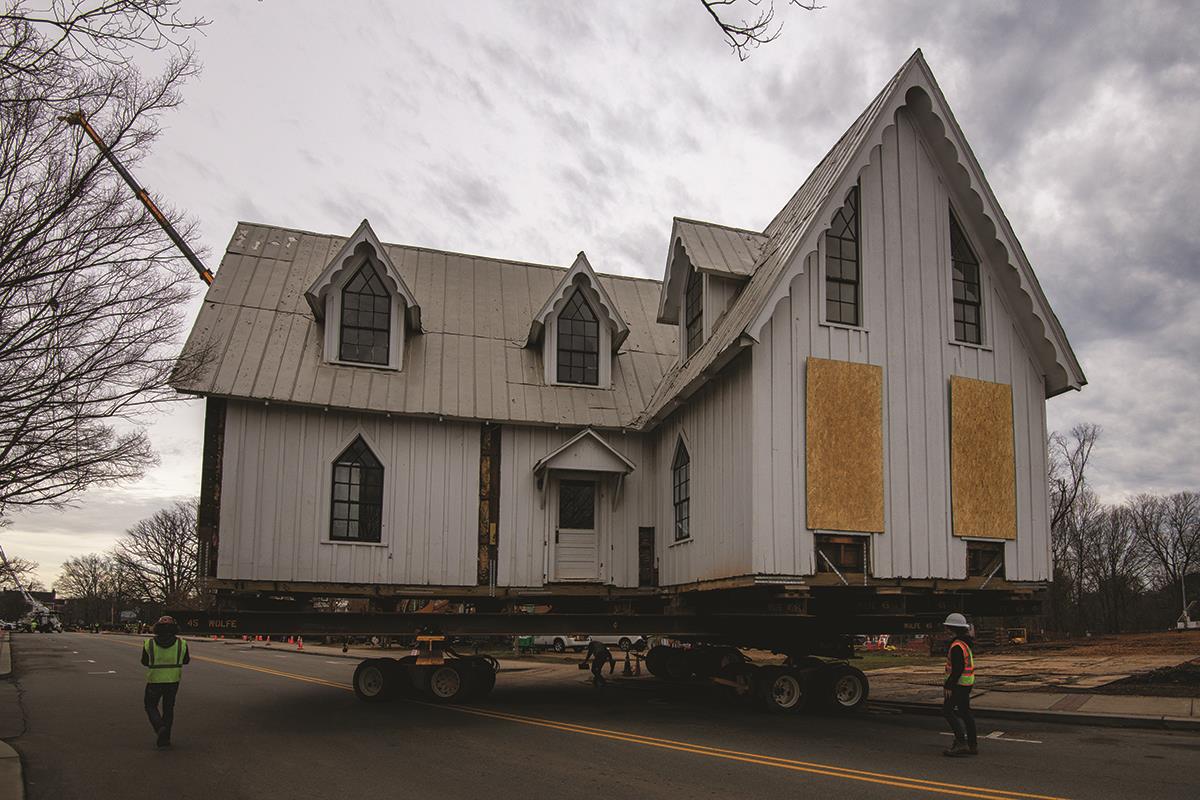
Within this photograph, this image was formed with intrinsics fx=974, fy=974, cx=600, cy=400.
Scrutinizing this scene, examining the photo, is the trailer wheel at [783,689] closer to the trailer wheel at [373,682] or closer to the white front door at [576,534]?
the white front door at [576,534]

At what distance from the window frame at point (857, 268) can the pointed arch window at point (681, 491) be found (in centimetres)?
395

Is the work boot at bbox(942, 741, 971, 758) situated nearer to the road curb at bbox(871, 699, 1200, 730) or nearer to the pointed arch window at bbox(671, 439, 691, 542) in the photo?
the road curb at bbox(871, 699, 1200, 730)

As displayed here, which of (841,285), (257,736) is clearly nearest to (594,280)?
(841,285)

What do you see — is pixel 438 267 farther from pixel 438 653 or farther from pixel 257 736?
pixel 257 736

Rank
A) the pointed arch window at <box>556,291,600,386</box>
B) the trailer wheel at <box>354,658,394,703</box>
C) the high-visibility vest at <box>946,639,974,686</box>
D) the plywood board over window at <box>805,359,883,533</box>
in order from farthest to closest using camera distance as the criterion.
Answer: the pointed arch window at <box>556,291,600,386</box> < the trailer wheel at <box>354,658,394,703</box> < the plywood board over window at <box>805,359,883,533</box> < the high-visibility vest at <box>946,639,974,686</box>

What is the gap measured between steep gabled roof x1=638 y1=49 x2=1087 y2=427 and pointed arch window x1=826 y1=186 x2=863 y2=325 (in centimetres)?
57

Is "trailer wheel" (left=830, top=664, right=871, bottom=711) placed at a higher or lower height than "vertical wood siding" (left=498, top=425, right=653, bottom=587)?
lower

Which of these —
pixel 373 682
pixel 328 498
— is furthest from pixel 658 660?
pixel 328 498

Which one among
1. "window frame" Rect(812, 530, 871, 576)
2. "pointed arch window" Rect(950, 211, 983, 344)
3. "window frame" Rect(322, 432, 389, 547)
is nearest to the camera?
"window frame" Rect(812, 530, 871, 576)

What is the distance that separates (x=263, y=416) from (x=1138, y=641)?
94.0 feet

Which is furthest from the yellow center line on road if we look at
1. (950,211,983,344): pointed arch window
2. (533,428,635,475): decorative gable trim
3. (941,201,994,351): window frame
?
(950,211,983,344): pointed arch window

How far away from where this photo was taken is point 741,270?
60.7ft

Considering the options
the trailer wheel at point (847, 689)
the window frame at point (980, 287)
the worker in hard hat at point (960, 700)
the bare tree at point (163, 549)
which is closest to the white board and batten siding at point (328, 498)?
the trailer wheel at point (847, 689)

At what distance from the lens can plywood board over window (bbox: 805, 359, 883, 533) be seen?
15.5 metres
